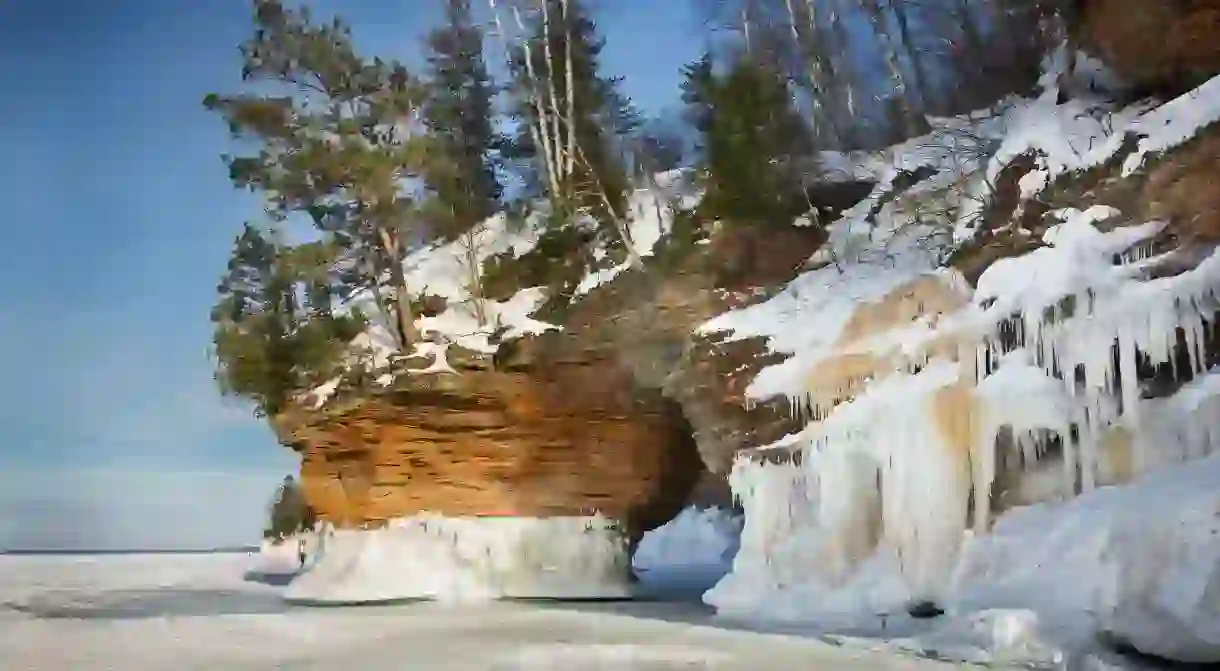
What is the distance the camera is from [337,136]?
2148 cm

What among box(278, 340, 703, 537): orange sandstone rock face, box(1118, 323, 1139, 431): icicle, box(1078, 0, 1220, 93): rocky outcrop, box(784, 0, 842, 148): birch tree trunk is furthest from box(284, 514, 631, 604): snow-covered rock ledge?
box(1078, 0, 1220, 93): rocky outcrop

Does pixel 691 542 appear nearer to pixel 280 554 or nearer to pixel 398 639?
pixel 280 554

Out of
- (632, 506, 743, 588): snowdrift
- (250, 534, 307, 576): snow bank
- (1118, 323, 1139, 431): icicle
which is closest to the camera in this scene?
(1118, 323, 1139, 431): icicle

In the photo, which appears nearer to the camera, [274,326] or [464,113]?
[274,326]

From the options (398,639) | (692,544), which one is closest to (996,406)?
(398,639)

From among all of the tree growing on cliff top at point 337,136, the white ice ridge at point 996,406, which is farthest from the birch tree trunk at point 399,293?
the white ice ridge at point 996,406

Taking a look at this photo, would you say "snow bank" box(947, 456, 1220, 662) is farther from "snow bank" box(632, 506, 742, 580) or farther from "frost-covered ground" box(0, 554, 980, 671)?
Answer: "snow bank" box(632, 506, 742, 580)

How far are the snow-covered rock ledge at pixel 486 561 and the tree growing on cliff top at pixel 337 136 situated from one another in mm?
3829

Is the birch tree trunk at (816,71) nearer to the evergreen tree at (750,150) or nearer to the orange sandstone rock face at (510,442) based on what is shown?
the evergreen tree at (750,150)

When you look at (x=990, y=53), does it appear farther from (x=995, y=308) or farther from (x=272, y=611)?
(x=272, y=611)

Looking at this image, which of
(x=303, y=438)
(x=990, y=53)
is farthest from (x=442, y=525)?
(x=990, y=53)

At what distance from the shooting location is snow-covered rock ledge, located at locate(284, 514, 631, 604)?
1925 centimetres

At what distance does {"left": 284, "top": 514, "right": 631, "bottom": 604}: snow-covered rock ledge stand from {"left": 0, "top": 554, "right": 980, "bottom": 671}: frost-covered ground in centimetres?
144

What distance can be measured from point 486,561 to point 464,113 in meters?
11.4
